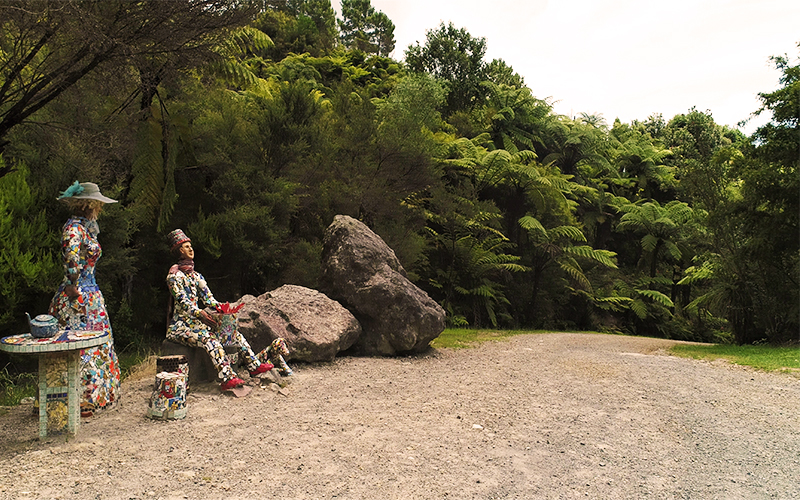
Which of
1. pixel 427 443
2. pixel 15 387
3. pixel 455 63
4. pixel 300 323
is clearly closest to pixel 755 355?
pixel 427 443

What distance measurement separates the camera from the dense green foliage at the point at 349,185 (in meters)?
5.93

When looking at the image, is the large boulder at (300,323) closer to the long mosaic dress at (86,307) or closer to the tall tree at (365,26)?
the long mosaic dress at (86,307)

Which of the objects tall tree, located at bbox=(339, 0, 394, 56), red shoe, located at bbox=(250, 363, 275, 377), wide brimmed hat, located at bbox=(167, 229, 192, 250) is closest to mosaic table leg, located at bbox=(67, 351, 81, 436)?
wide brimmed hat, located at bbox=(167, 229, 192, 250)

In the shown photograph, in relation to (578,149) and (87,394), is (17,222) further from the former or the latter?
(578,149)

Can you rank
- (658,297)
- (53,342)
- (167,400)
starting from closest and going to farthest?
(53,342) → (167,400) → (658,297)

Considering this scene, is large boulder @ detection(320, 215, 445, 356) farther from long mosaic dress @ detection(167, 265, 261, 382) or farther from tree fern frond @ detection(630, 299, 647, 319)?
tree fern frond @ detection(630, 299, 647, 319)

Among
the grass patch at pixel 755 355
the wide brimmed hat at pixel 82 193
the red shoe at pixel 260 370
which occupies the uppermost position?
the wide brimmed hat at pixel 82 193

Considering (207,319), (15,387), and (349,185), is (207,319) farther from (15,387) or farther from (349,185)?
(349,185)

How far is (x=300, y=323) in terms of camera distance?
20.7ft

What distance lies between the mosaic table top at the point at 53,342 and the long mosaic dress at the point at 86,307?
515 mm

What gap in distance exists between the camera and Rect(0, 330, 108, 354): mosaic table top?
3.52m

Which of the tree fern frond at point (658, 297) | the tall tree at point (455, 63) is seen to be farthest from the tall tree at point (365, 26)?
the tree fern frond at point (658, 297)

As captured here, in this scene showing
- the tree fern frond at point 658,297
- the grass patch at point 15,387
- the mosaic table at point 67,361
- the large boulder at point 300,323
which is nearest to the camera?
the mosaic table at point 67,361

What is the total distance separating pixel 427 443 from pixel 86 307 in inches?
122
